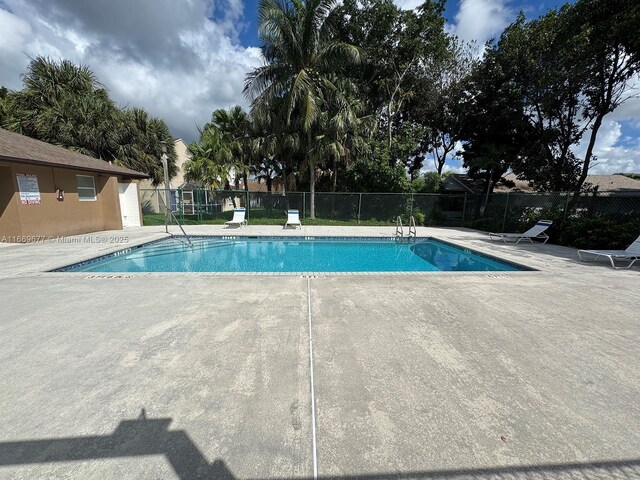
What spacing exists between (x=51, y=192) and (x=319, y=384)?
11.6 metres

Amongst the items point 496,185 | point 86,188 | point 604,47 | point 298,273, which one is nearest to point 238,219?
point 86,188

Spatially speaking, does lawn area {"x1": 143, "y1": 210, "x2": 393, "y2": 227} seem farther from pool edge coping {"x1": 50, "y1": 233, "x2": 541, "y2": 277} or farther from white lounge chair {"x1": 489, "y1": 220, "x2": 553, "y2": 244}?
white lounge chair {"x1": 489, "y1": 220, "x2": 553, "y2": 244}

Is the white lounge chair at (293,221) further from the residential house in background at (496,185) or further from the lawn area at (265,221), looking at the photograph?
the residential house in background at (496,185)

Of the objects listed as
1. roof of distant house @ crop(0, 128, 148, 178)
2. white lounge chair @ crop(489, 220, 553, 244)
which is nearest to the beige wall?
roof of distant house @ crop(0, 128, 148, 178)

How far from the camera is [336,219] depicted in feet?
50.8

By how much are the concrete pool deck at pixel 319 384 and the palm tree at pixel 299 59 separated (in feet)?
37.0

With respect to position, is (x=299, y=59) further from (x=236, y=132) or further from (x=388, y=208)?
(x=388, y=208)

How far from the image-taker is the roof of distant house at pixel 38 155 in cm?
773

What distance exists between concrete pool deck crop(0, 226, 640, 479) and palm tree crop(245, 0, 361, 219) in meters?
11.3

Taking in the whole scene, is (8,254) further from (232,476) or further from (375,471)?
(375,471)

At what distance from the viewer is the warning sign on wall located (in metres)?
8.32

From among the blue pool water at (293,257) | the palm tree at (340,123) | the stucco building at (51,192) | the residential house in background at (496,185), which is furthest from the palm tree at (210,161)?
the residential house in background at (496,185)

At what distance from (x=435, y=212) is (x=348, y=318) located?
44.0ft

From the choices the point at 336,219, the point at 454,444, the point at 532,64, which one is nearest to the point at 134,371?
the point at 454,444
